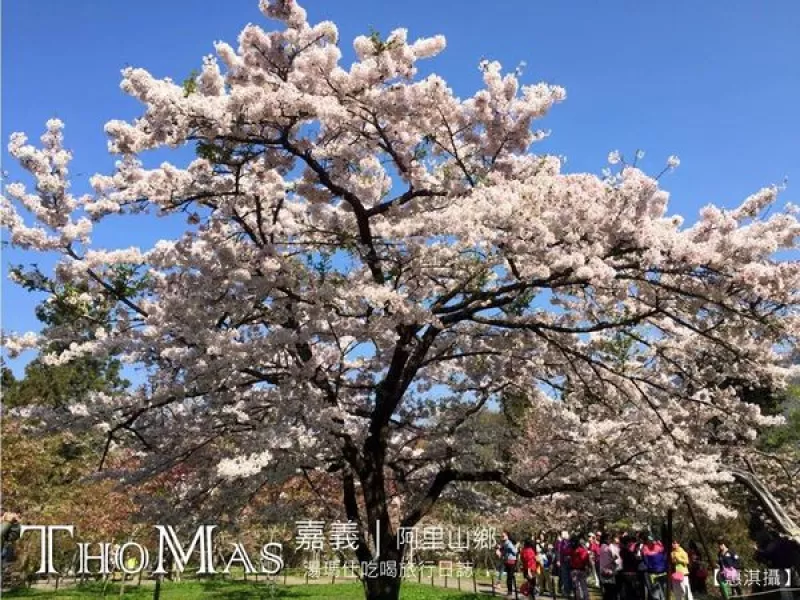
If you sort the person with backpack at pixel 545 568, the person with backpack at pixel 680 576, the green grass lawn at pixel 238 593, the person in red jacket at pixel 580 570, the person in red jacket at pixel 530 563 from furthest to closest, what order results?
the green grass lawn at pixel 238 593 < the person with backpack at pixel 545 568 < the person in red jacket at pixel 530 563 < the person in red jacket at pixel 580 570 < the person with backpack at pixel 680 576

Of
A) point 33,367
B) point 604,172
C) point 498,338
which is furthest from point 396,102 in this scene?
point 33,367

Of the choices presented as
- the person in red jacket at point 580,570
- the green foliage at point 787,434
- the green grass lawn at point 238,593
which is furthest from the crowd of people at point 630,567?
the green foliage at point 787,434

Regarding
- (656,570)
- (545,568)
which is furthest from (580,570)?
(545,568)

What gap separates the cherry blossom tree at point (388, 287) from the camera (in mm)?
7246

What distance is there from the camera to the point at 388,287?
7.75 meters

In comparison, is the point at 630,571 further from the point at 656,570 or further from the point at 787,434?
the point at 787,434

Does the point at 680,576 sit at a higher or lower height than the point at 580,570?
higher

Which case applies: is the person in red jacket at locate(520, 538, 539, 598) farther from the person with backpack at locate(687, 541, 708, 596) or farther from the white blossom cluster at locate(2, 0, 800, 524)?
the white blossom cluster at locate(2, 0, 800, 524)

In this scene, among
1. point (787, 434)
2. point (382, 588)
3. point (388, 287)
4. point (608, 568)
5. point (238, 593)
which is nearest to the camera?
point (388, 287)

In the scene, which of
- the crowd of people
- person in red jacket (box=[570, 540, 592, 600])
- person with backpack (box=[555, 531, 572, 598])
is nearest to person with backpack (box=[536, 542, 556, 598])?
the crowd of people

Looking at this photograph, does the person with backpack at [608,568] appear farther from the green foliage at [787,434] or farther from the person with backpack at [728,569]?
the green foliage at [787,434]

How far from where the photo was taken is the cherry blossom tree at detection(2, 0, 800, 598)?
725 centimetres

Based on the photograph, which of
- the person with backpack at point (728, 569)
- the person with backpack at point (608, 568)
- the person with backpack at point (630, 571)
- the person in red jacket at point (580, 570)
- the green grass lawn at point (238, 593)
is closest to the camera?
the person with backpack at point (630, 571)

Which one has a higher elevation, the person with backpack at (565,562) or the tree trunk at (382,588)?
the tree trunk at (382,588)
